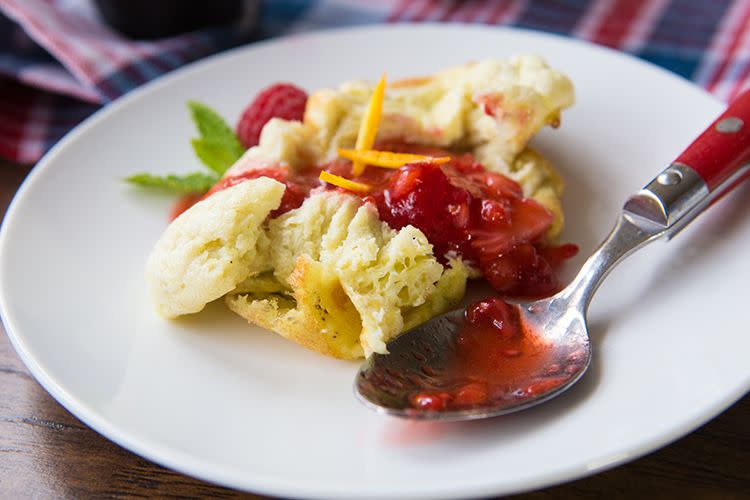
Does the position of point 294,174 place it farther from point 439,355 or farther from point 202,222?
point 439,355

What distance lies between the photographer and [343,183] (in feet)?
8.41

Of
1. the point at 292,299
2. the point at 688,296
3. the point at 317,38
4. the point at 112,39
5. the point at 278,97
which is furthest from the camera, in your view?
the point at 112,39

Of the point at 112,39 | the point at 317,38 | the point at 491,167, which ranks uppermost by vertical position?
the point at 491,167

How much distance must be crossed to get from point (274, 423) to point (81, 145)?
1.68 meters

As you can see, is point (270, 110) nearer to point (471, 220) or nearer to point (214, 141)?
point (214, 141)

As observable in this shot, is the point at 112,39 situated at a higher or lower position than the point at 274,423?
lower

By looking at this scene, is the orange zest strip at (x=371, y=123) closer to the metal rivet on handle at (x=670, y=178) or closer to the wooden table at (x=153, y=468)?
the metal rivet on handle at (x=670, y=178)

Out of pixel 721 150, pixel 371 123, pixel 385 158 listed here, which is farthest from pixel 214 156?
pixel 721 150

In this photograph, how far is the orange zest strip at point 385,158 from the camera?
104 inches

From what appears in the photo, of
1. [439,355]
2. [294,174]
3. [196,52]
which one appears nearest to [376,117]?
[294,174]

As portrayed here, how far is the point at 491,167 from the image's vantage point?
2.93 m

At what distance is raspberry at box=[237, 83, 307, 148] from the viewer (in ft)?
10.6

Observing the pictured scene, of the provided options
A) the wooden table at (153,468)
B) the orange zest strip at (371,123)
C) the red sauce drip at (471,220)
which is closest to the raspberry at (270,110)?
the orange zest strip at (371,123)

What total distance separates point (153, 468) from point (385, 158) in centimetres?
115
